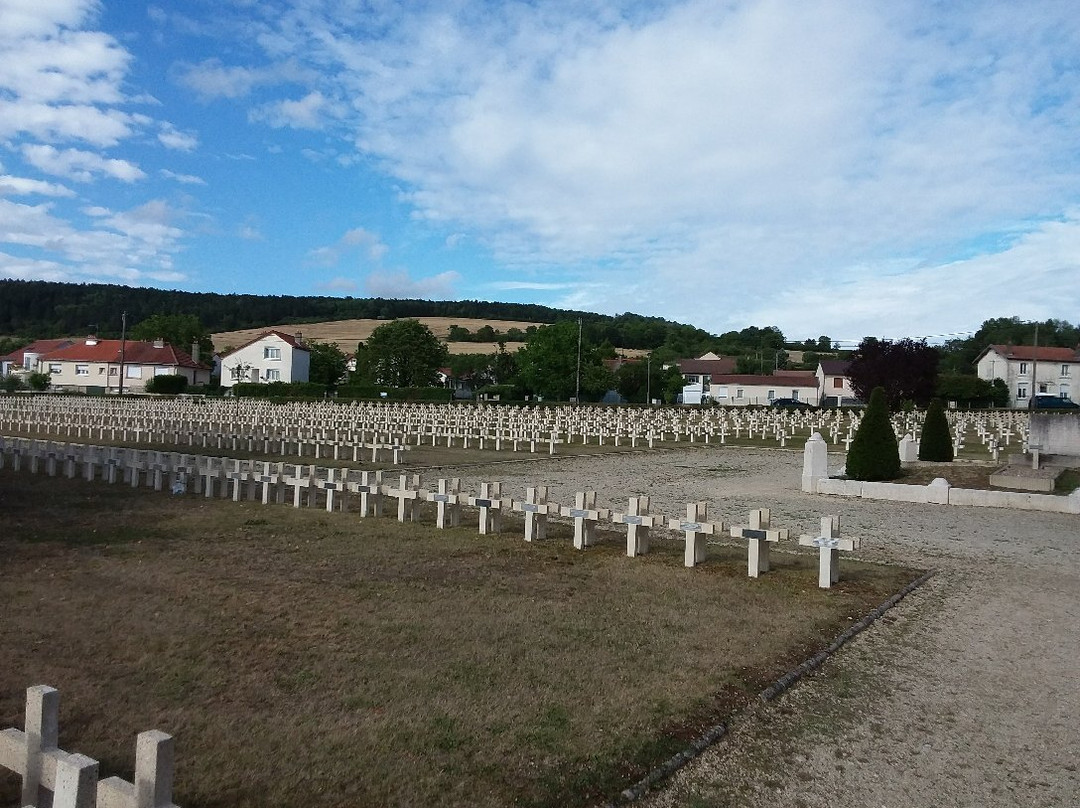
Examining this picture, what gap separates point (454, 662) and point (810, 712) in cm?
223

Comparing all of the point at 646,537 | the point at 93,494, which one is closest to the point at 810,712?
the point at 646,537

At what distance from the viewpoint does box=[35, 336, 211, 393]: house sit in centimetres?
8219

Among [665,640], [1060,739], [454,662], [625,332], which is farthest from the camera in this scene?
[625,332]

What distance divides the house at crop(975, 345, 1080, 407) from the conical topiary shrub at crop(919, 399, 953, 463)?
67123 millimetres

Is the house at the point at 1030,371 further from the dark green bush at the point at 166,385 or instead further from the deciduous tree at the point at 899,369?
the dark green bush at the point at 166,385

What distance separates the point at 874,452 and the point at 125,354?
271 feet

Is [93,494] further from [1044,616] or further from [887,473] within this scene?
[887,473]

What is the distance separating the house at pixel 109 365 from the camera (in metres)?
82.2

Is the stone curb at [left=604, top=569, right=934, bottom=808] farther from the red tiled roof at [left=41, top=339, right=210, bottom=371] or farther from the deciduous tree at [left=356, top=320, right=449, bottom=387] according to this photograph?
the red tiled roof at [left=41, top=339, right=210, bottom=371]

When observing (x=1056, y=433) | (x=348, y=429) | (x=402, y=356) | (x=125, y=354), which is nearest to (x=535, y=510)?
(x=1056, y=433)

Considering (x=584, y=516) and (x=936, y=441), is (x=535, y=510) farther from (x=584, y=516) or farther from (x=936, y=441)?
(x=936, y=441)

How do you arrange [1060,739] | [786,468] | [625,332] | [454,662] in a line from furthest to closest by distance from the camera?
1. [625,332]
2. [786,468]
3. [454,662]
4. [1060,739]

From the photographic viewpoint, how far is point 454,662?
528 cm

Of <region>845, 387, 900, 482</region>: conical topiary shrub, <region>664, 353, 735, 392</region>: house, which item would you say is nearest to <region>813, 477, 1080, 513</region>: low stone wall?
<region>845, 387, 900, 482</region>: conical topiary shrub
